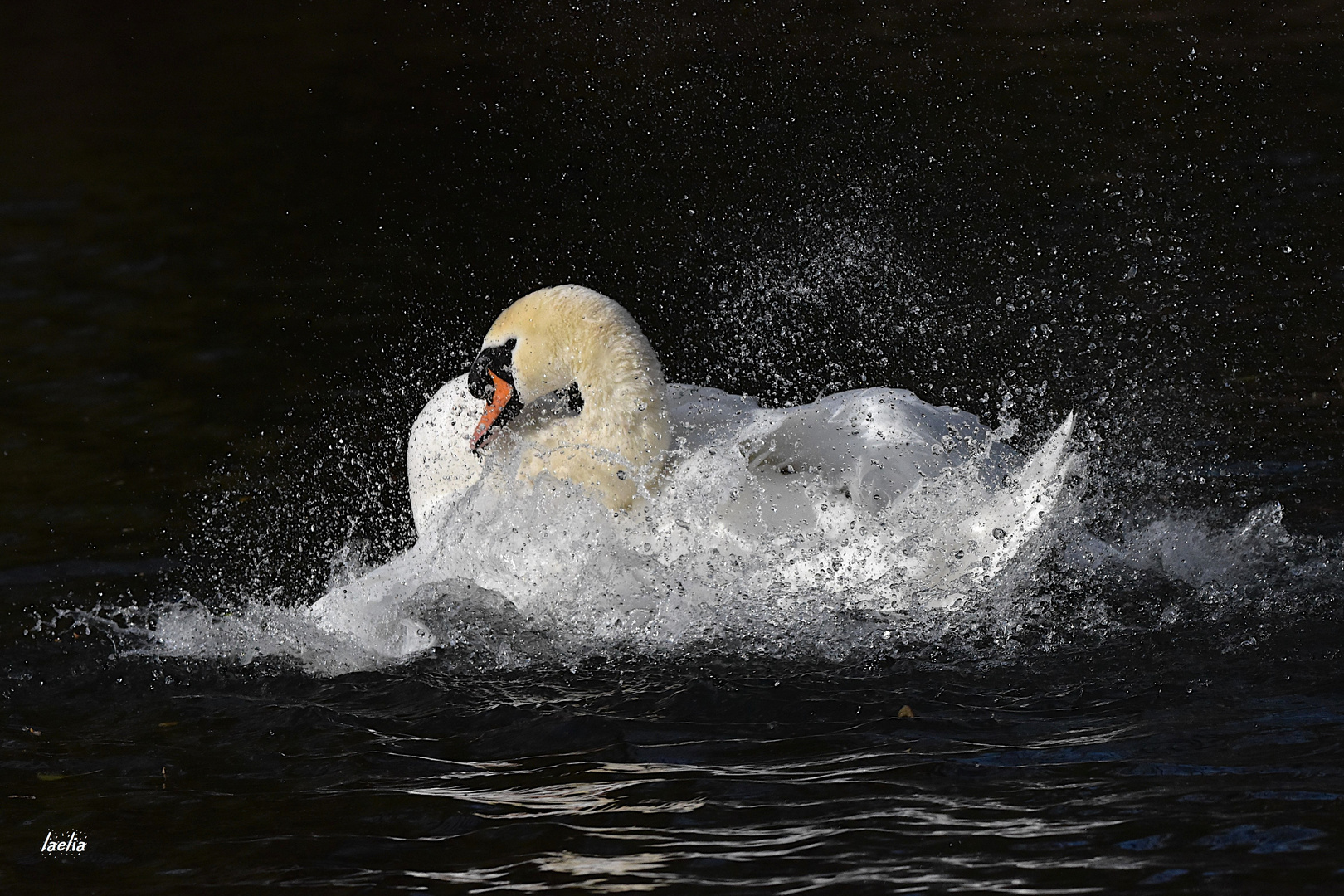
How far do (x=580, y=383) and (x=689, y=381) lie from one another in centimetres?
314

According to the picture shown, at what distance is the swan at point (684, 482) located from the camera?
5250 mm

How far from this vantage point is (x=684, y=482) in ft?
17.2

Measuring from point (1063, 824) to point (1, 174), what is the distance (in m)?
12.7

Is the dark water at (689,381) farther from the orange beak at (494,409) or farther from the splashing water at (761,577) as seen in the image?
the orange beak at (494,409)

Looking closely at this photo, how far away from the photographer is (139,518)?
7.14 metres

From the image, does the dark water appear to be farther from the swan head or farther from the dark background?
the swan head

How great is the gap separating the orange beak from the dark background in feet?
3.64

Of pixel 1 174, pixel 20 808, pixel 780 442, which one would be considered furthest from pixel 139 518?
pixel 1 174

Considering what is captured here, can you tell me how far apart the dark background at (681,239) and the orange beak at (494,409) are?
1.11 meters
